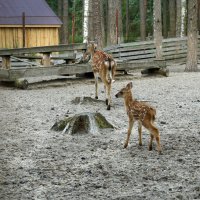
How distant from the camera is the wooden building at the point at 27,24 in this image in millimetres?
27053

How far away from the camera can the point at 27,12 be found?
2783 cm

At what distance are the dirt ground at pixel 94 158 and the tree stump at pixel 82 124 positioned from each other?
149 millimetres

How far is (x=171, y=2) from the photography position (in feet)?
122

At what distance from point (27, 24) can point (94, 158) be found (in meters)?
20.6

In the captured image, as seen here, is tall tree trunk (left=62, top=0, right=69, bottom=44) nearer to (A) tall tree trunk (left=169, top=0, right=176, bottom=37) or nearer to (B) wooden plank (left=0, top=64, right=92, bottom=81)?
(A) tall tree trunk (left=169, top=0, right=176, bottom=37)

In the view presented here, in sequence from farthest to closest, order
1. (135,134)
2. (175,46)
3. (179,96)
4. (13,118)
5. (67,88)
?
(175,46) < (67,88) < (179,96) < (13,118) < (135,134)

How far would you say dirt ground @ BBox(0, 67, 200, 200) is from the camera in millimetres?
6078

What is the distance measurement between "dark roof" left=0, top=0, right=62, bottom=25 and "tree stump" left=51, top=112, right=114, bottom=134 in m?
18.2

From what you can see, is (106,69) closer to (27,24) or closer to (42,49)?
(42,49)

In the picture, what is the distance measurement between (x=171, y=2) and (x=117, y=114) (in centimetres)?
2745

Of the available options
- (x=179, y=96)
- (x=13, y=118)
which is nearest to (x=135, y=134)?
(x=13, y=118)

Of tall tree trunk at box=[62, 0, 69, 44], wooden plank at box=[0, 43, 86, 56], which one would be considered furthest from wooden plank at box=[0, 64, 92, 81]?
tall tree trunk at box=[62, 0, 69, 44]

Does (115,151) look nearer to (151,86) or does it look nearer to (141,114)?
(141,114)

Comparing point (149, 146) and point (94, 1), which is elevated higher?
point (94, 1)
